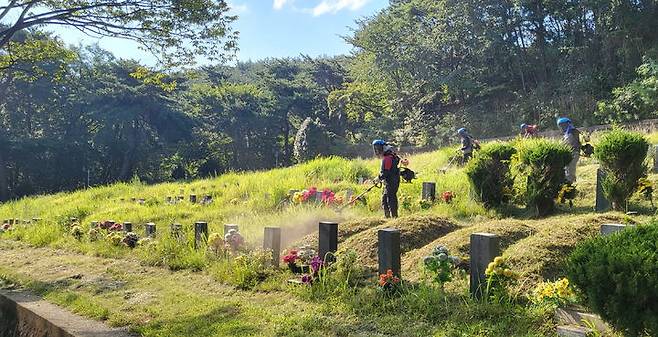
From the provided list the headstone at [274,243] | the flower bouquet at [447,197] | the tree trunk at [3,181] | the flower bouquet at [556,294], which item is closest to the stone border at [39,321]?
the headstone at [274,243]

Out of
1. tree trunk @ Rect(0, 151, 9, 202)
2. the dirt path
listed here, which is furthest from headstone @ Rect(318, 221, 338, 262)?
tree trunk @ Rect(0, 151, 9, 202)

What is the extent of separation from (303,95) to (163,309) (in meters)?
34.6

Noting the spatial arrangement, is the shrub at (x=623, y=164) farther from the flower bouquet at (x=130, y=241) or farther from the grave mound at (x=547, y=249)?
the flower bouquet at (x=130, y=241)

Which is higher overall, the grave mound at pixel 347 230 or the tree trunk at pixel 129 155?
the tree trunk at pixel 129 155

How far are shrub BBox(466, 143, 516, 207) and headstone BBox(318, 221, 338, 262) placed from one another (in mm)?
4077

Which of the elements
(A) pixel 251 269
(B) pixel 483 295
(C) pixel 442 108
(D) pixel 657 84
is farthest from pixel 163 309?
(C) pixel 442 108

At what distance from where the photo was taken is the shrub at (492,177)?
8.73 meters

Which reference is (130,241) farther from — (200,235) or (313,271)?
(313,271)

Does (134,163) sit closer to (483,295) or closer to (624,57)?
(624,57)

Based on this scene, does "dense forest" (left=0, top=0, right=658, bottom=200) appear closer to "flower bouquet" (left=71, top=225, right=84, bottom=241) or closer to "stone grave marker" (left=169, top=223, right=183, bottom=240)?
"flower bouquet" (left=71, top=225, right=84, bottom=241)

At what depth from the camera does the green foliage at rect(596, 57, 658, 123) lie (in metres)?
21.6

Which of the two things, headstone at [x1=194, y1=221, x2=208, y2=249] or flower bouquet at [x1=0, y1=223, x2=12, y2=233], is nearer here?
headstone at [x1=194, y1=221, x2=208, y2=249]

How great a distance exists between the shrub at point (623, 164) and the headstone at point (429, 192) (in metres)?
2.84

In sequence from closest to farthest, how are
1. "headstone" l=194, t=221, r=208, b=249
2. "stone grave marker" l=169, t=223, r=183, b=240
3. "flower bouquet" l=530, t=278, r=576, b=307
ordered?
"flower bouquet" l=530, t=278, r=576, b=307
"headstone" l=194, t=221, r=208, b=249
"stone grave marker" l=169, t=223, r=183, b=240
